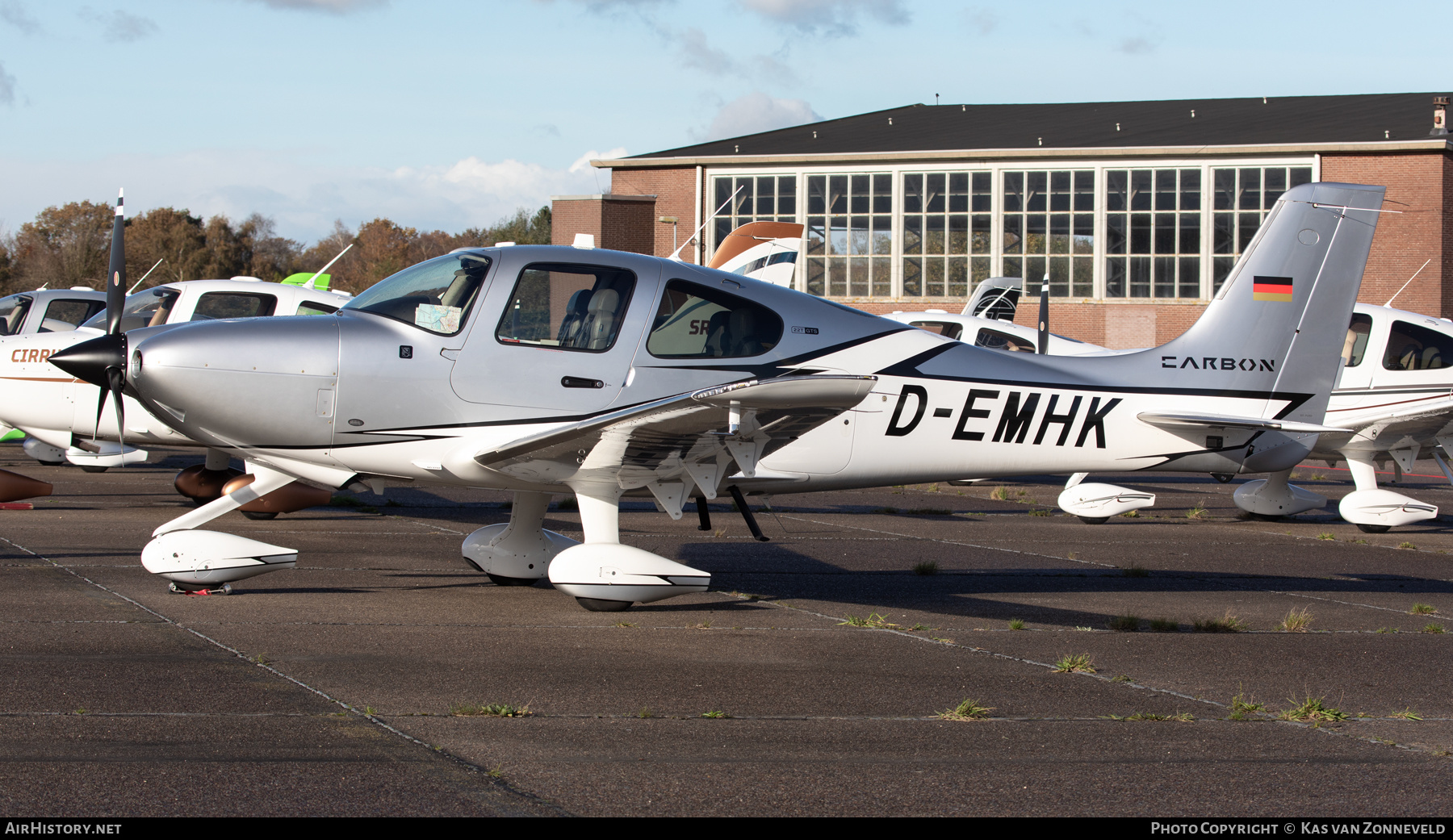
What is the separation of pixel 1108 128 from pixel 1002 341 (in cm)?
3165

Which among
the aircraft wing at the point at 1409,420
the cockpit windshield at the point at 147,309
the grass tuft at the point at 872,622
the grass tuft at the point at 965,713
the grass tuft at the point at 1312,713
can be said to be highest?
the cockpit windshield at the point at 147,309

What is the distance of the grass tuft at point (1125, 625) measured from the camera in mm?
7641

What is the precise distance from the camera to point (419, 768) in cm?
441

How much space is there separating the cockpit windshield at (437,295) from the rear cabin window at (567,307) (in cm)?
27

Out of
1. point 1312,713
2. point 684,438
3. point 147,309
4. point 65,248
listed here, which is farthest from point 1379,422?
point 65,248

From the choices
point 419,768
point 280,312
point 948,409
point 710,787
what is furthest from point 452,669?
point 280,312

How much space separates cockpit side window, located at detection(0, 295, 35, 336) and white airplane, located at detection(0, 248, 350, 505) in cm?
32

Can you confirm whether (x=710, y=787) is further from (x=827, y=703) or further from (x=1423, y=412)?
(x=1423, y=412)

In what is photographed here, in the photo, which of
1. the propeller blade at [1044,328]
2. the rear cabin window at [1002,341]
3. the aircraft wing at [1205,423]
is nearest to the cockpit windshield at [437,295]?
the aircraft wing at [1205,423]

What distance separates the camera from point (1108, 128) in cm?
4506

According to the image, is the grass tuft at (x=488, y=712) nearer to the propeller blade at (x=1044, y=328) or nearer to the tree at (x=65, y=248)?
the propeller blade at (x=1044, y=328)

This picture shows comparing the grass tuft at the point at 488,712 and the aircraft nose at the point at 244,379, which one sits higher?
the aircraft nose at the point at 244,379

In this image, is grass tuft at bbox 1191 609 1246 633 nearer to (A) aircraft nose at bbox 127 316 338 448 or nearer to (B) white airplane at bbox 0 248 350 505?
(A) aircraft nose at bbox 127 316 338 448

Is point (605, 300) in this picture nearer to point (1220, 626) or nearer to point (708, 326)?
point (708, 326)
